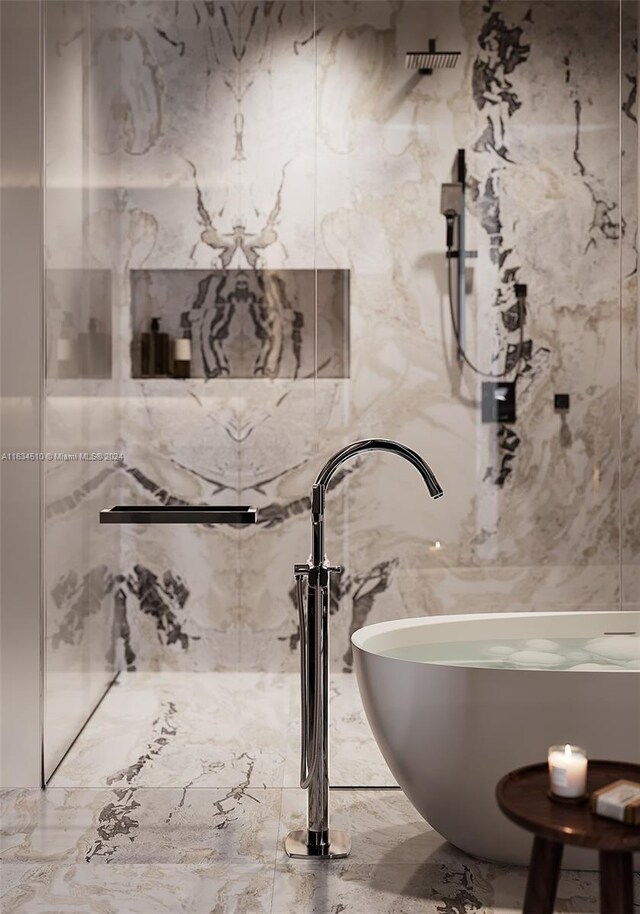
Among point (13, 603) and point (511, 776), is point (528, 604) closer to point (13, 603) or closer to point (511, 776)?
point (511, 776)

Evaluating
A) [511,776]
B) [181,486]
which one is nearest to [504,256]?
[181,486]

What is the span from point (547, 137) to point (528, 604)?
132 centimetres

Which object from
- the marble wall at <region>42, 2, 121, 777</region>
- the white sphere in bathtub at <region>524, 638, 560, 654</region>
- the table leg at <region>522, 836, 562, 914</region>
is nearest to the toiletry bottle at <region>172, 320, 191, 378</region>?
the marble wall at <region>42, 2, 121, 777</region>

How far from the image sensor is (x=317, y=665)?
2.26 meters

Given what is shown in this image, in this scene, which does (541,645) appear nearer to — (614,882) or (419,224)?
(614,882)

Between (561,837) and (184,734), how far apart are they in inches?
72.3

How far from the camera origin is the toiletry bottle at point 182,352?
3109 millimetres

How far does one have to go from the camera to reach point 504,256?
8.70 ft

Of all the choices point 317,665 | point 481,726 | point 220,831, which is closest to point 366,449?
point 317,665

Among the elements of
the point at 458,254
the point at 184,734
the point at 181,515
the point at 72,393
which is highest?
the point at 458,254

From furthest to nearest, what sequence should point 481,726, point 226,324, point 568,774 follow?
point 226,324 < point 481,726 < point 568,774

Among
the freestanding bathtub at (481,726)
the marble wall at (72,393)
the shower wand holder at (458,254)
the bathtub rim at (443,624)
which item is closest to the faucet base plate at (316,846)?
the freestanding bathtub at (481,726)

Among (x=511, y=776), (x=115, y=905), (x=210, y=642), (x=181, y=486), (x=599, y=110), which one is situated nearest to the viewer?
(x=511, y=776)

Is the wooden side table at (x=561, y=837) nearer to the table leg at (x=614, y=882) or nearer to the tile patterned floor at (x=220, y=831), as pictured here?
the table leg at (x=614, y=882)
